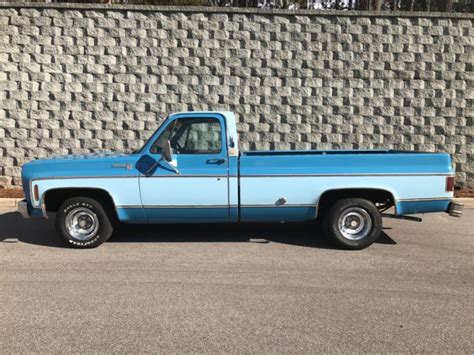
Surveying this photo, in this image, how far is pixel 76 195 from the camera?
660 centimetres

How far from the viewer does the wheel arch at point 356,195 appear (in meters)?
6.39

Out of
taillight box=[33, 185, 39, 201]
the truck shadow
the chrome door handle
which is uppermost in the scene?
the chrome door handle

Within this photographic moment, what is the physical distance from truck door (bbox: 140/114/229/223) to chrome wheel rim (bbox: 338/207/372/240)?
1.55 meters

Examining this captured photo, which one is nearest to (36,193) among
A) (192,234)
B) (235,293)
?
(192,234)

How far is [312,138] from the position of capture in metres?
10.6

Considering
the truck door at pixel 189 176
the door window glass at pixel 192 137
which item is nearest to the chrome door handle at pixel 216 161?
the truck door at pixel 189 176

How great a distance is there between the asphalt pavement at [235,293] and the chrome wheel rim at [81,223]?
237mm

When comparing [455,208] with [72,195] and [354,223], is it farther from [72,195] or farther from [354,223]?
[72,195]

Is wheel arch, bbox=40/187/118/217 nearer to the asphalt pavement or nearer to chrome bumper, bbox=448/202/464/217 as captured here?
the asphalt pavement

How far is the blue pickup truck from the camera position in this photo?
20.7 ft

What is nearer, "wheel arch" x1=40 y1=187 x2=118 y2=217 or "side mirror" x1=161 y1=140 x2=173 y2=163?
"side mirror" x1=161 y1=140 x2=173 y2=163

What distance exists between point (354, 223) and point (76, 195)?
375 centimetres

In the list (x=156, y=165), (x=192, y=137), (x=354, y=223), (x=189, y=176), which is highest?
(x=192, y=137)

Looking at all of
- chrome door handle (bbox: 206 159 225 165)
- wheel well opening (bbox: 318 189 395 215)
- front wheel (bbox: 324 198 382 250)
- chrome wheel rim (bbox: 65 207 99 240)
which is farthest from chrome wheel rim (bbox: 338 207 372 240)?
chrome wheel rim (bbox: 65 207 99 240)
